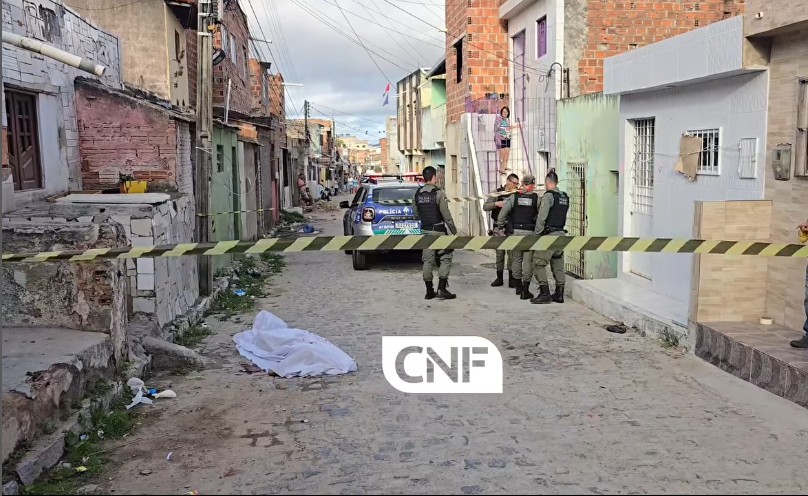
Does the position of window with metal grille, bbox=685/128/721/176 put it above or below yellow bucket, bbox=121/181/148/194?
above

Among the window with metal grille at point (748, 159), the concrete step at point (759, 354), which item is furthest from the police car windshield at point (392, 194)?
the concrete step at point (759, 354)

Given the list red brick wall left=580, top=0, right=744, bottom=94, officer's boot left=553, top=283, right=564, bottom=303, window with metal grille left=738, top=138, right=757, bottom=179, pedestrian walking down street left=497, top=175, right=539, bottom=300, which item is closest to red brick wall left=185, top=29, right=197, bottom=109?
red brick wall left=580, top=0, right=744, bottom=94

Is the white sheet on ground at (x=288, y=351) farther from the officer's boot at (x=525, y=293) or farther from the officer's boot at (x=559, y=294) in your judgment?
the officer's boot at (x=559, y=294)

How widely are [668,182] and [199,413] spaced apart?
638cm

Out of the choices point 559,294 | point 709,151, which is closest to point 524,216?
point 559,294

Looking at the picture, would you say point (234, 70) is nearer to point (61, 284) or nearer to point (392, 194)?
point (392, 194)

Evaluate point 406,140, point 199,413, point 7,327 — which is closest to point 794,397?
point 199,413

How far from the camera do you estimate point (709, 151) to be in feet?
26.5

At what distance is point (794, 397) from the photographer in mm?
5680

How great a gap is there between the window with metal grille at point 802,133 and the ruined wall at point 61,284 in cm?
624

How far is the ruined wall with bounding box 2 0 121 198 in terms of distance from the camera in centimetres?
748

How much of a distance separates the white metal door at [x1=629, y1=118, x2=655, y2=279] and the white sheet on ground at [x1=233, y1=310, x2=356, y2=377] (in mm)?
4871

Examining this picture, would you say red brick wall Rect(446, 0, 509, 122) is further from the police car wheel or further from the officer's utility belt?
the officer's utility belt

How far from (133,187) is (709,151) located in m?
7.18
